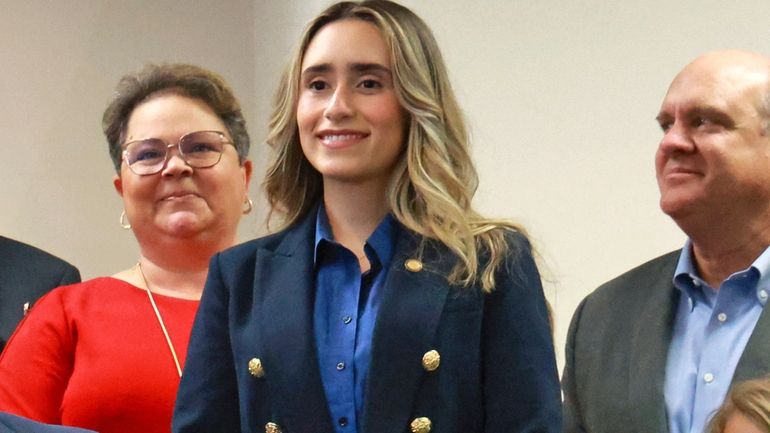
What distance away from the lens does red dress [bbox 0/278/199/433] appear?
2.73 m

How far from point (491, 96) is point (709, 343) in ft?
5.17

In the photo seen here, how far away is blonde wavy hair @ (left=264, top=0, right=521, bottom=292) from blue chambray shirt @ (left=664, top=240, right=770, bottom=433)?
0.55 meters

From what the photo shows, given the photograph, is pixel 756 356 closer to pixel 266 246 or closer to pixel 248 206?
pixel 266 246

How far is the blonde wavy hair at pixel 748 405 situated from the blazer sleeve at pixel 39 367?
138 centimetres

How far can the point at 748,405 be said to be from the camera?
2049 mm

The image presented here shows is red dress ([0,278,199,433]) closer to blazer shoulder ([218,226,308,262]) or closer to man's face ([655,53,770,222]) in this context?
blazer shoulder ([218,226,308,262])

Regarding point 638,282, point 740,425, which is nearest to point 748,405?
point 740,425

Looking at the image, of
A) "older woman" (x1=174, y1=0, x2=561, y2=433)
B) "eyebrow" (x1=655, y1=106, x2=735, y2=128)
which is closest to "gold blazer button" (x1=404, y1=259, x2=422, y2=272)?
"older woman" (x1=174, y1=0, x2=561, y2=433)

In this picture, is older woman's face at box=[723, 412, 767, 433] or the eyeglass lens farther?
the eyeglass lens

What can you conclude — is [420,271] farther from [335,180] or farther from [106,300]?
[106,300]

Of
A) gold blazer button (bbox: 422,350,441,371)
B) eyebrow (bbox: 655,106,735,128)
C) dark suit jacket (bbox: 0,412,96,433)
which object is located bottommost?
dark suit jacket (bbox: 0,412,96,433)

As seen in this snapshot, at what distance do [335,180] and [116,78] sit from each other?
266 cm

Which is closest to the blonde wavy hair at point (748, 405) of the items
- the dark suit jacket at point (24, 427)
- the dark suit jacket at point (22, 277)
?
the dark suit jacket at point (24, 427)

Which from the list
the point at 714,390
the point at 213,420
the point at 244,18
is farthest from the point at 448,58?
the point at 213,420
